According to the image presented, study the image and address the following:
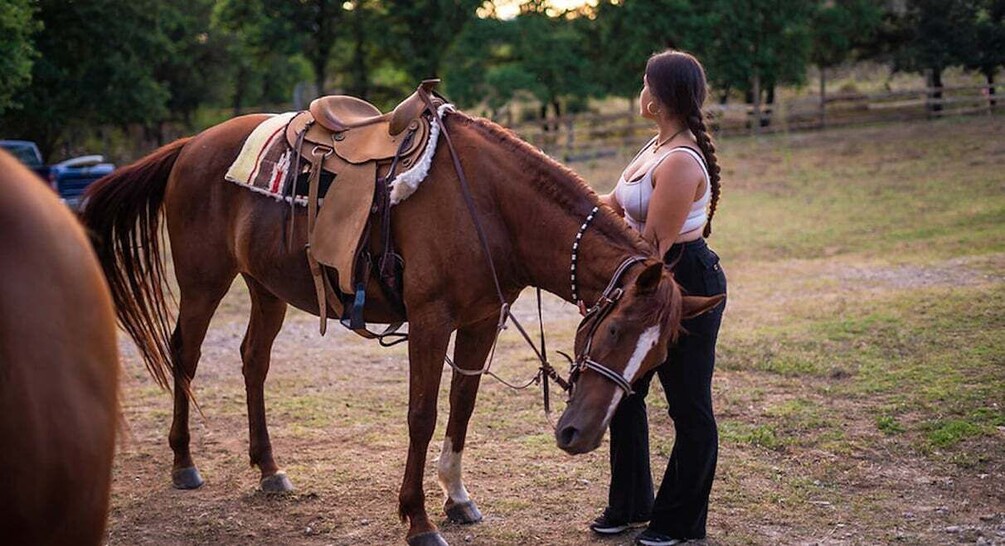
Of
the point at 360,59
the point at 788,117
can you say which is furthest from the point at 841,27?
the point at 360,59

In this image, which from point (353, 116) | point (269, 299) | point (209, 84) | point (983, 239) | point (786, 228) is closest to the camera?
point (353, 116)

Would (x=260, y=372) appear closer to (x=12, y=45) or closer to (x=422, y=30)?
(x=12, y=45)

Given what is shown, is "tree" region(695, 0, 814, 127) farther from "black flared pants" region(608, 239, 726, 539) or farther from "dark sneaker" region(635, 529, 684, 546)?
"dark sneaker" region(635, 529, 684, 546)

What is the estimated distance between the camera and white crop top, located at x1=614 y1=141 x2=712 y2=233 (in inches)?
140

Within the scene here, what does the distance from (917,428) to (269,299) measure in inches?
143

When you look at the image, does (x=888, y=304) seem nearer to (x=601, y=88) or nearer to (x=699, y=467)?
(x=699, y=467)

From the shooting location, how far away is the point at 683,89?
11.7ft

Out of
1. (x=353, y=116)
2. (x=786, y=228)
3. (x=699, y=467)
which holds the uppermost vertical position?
(x=353, y=116)

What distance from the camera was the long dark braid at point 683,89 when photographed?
3.56 meters

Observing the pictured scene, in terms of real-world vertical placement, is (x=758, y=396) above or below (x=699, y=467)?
below

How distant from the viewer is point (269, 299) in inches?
196

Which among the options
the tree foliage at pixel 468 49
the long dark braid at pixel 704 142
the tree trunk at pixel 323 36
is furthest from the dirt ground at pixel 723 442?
the tree trunk at pixel 323 36

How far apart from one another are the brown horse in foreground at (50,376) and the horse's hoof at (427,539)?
2264mm

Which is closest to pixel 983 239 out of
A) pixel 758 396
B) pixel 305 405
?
pixel 758 396
